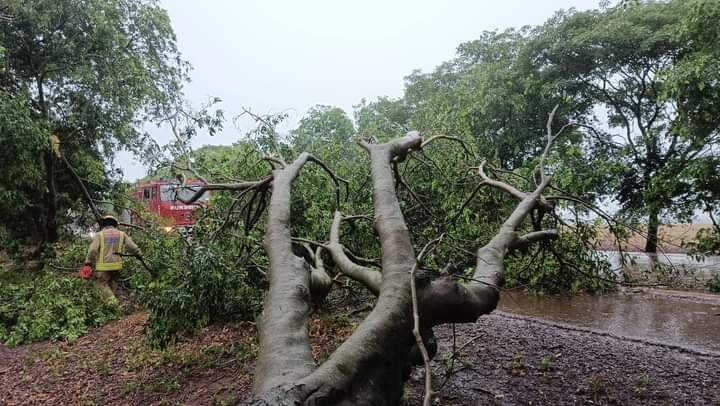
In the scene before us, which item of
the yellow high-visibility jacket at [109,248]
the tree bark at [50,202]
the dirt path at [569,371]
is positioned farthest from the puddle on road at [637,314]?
the tree bark at [50,202]

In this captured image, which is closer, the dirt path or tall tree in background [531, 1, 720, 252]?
the dirt path

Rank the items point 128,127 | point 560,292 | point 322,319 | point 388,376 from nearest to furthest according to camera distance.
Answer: point 388,376 → point 322,319 → point 560,292 → point 128,127

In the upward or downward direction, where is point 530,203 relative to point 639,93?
downward

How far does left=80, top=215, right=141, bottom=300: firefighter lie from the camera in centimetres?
600

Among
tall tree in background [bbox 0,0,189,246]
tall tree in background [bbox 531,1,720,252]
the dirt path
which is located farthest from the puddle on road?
tall tree in background [bbox 0,0,189,246]

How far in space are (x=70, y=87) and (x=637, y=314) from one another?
34.0 feet

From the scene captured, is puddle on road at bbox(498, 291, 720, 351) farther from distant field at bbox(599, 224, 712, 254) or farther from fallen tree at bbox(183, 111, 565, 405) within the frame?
fallen tree at bbox(183, 111, 565, 405)

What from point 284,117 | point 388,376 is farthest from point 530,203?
point 284,117

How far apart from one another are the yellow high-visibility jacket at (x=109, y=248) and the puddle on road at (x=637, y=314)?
17.2 ft

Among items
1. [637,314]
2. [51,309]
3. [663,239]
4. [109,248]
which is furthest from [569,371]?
[51,309]

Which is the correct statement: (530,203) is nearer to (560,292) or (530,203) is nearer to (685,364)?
(685,364)

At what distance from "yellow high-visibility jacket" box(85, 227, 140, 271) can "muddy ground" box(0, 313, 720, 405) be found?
52.8 inches

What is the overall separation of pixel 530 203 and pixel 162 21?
28.3 feet

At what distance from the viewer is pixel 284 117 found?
581 centimetres
